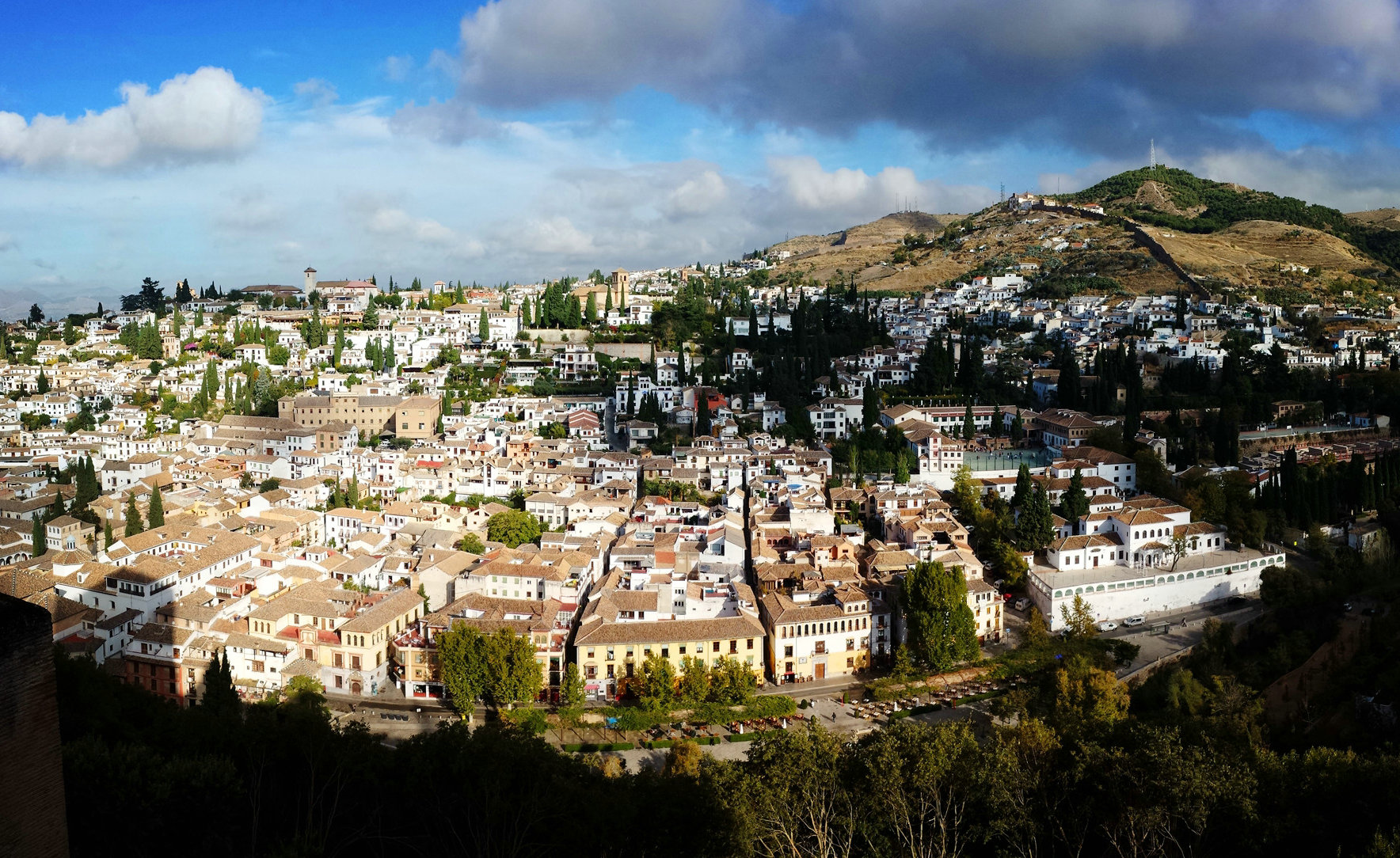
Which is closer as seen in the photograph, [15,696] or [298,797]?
[15,696]

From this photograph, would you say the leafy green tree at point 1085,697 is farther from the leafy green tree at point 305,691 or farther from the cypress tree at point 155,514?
the cypress tree at point 155,514

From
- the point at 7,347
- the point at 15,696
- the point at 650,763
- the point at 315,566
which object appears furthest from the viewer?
the point at 7,347

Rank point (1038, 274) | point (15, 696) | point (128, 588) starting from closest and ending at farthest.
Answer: point (15, 696) < point (128, 588) < point (1038, 274)

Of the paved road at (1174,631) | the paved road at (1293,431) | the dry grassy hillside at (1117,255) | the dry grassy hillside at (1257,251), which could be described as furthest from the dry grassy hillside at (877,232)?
the paved road at (1174,631)

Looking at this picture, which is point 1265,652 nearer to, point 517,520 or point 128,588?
point 517,520

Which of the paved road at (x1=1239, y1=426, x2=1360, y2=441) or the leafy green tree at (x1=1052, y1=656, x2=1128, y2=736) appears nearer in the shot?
the leafy green tree at (x1=1052, y1=656, x2=1128, y2=736)

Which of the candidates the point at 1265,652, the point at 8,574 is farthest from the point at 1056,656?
the point at 8,574

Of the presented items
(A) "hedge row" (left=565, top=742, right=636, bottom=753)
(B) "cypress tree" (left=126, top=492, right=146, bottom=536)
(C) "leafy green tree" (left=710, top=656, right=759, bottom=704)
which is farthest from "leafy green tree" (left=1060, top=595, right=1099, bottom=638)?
(B) "cypress tree" (left=126, top=492, right=146, bottom=536)

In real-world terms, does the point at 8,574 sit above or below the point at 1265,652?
above

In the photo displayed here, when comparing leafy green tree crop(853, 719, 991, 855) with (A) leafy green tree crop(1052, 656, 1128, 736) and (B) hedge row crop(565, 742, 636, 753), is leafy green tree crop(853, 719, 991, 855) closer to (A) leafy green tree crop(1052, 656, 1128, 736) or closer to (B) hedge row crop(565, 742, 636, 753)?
(A) leafy green tree crop(1052, 656, 1128, 736)
